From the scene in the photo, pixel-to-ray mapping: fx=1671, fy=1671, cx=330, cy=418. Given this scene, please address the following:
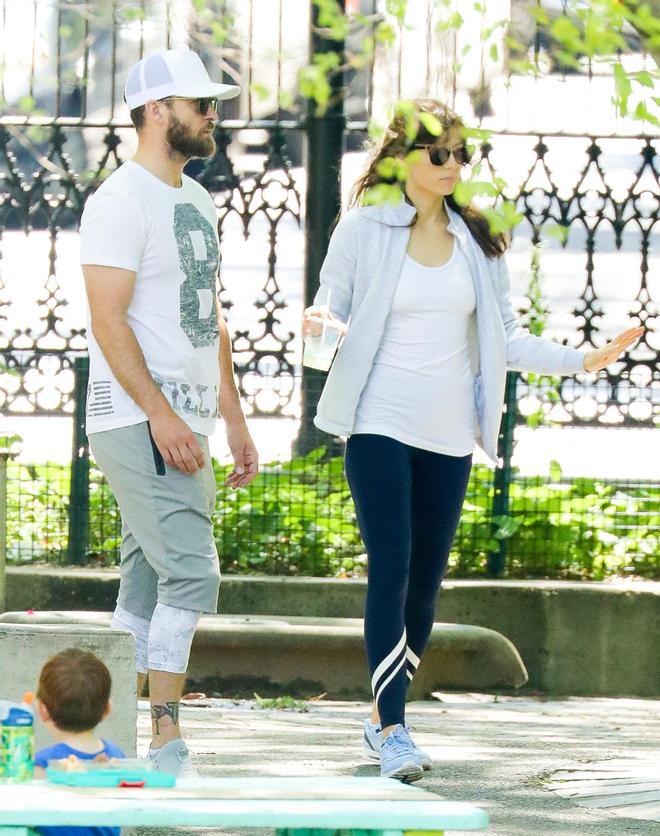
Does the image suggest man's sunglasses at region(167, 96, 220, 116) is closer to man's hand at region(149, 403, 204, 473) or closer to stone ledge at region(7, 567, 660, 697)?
man's hand at region(149, 403, 204, 473)

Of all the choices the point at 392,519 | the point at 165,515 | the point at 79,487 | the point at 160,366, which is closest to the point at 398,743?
the point at 392,519

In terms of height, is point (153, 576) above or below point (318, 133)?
below

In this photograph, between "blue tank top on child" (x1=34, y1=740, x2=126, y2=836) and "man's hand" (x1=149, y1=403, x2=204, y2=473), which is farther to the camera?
"man's hand" (x1=149, y1=403, x2=204, y2=473)

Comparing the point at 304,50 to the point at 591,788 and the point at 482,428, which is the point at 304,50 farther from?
the point at 591,788

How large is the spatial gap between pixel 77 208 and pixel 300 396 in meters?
1.65

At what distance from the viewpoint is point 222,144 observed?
8.71 metres

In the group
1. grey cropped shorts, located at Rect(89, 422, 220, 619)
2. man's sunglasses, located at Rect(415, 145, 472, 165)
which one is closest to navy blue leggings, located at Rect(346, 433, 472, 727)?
grey cropped shorts, located at Rect(89, 422, 220, 619)

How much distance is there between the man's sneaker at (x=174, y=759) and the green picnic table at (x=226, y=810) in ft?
4.37

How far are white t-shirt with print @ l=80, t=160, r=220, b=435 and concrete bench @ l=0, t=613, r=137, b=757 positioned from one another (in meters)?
0.70

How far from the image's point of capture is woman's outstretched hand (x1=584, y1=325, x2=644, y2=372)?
5.19 meters

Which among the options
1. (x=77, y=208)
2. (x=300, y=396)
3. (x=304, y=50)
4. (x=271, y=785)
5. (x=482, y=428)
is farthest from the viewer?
(x=304, y=50)

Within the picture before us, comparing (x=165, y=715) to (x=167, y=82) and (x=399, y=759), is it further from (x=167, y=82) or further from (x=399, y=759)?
(x=167, y=82)

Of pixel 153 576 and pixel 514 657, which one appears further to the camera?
pixel 514 657

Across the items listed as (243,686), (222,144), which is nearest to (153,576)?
(243,686)
